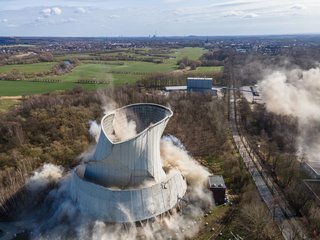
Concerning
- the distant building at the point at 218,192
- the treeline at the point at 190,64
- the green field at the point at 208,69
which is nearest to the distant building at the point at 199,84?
the green field at the point at 208,69

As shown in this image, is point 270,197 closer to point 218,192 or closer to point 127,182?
point 218,192

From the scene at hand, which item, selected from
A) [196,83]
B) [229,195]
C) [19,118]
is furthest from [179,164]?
[196,83]

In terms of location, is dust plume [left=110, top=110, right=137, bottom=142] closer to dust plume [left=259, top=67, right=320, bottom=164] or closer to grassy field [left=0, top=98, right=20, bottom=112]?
dust plume [left=259, top=67, right=320, bottom=164]

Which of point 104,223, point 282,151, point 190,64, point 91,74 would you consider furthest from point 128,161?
point 190,64

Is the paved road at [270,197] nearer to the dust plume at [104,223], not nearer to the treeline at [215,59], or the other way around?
the dust plume at [104,223]

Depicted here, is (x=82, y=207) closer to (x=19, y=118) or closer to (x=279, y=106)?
(x=19, y=118)

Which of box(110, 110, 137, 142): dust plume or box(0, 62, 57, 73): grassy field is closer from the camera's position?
box(110, 110, 137, 142): dust plume

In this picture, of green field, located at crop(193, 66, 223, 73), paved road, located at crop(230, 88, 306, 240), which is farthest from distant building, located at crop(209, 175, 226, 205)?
green field, located at crop(193, 66, 223, 73)
